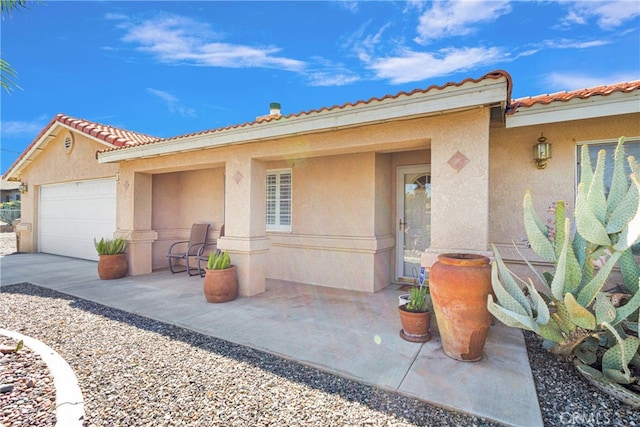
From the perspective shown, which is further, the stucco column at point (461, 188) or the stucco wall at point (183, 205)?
the stucco wall at point (183, 205)

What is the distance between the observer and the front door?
7074 millimetres

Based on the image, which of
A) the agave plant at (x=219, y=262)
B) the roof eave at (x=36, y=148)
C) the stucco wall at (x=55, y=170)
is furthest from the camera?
the roof eave at (x=36, y=148)

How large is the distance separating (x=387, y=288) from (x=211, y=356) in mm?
4356

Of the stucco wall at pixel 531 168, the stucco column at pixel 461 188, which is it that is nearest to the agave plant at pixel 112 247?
the stucco column at pixel 461 188

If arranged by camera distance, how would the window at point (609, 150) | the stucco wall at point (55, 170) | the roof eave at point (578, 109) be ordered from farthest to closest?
the stucco wall at point (55, 170) < the window at point (609, 150) < the roof eave at point (578, 109)

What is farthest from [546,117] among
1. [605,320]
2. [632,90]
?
[605,320]

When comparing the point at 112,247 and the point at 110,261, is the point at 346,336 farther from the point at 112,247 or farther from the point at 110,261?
the point at 112,247

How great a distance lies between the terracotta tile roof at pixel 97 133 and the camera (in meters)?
9.17

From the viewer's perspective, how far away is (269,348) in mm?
3992

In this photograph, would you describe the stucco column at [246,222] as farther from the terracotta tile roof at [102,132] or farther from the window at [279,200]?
the terracotta tile roof at [102,132]

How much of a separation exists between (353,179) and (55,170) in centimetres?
1200

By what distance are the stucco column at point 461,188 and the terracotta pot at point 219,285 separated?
3.75 metres

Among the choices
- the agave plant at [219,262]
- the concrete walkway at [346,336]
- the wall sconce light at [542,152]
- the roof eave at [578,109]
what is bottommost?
the concrete walkway at [346,336]

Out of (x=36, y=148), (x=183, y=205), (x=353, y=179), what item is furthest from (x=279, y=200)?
(x=36, y=148)
